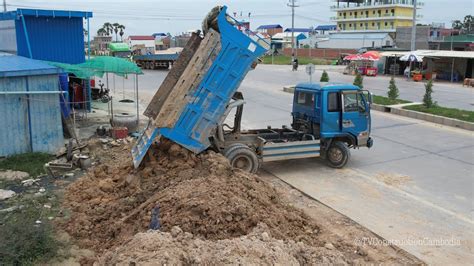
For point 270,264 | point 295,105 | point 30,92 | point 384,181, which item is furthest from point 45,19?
point 270,264

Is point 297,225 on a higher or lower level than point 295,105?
lower

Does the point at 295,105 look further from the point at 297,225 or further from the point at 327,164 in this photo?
the point at 297,225

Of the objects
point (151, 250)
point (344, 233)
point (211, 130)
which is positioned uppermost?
point (211, 130)

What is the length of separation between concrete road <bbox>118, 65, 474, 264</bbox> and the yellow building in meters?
80.8

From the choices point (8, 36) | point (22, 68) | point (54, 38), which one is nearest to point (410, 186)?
point (22, 68)

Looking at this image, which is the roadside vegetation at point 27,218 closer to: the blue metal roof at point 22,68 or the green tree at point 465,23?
the blue metal roof at point 22,68

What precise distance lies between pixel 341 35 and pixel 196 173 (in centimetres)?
6974

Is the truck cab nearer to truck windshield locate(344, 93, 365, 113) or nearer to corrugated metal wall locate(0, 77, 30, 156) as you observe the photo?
truck windshield locate(344, 93, 365, 113)

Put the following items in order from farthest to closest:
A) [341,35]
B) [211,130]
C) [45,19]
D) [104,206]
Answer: [341,35] → [45,19] → [211,130] → [104,206]

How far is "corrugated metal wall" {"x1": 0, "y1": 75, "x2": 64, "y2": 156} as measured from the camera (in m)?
11.0

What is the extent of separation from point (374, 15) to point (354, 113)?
9744 centimetres

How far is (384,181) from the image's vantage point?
10.3 m

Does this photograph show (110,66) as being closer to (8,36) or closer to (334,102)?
(8,36)

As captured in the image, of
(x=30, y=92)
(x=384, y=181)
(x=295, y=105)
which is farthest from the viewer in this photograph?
(x=295, y=105)
